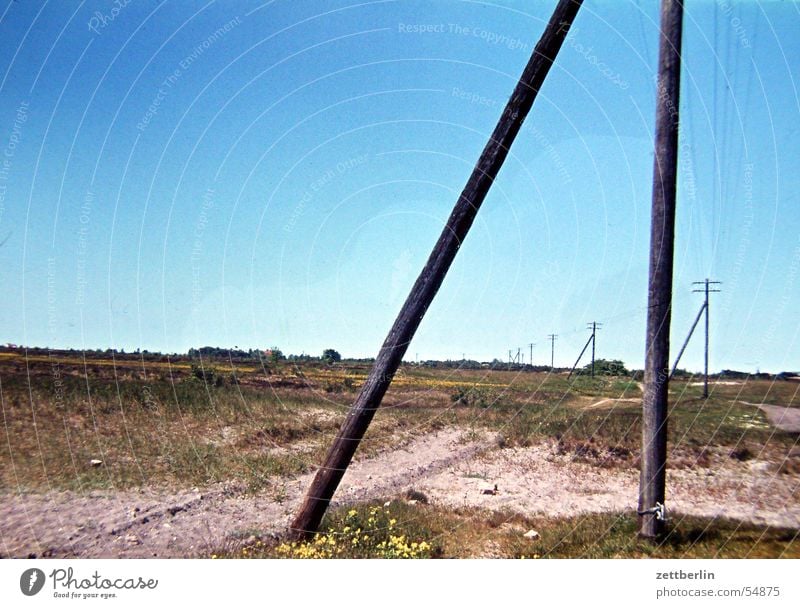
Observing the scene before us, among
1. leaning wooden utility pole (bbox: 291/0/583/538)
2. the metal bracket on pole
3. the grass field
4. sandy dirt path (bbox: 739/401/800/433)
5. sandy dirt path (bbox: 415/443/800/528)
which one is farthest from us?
A: sandy dirt path (bbox: 739/401/800/433)

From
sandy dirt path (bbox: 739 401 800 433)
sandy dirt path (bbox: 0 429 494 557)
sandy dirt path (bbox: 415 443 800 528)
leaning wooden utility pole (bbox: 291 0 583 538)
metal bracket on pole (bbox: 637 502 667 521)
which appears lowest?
sandy dirt path (bbox: 0 429 494 557)

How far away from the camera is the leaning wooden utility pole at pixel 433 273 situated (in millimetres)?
5426

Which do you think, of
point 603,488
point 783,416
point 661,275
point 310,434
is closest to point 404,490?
point 310,434

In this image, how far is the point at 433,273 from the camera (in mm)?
5527

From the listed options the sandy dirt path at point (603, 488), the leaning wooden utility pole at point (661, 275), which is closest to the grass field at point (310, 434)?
the sandy dirt path at point (603, 488)

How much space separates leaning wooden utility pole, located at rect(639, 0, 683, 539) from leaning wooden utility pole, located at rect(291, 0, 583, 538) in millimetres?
1405

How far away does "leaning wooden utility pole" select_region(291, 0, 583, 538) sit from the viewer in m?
5.43

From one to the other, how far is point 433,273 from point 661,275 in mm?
2491

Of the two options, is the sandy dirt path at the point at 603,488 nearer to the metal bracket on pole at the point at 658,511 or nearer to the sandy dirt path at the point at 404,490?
the sandy dirt path at the point at 404,490

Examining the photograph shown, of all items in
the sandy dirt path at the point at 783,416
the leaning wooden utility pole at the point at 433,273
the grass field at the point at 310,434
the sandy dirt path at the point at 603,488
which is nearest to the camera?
the leaning wooden utility pole at the point at 433,273

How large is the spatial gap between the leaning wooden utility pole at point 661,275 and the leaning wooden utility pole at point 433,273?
1.41 m

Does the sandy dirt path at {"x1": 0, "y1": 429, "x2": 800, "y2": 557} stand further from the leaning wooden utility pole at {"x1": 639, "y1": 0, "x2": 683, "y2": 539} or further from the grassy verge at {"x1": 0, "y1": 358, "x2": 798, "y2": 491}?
the leaning wooden utility pole at {"x1": 639, "y1": 0, "x2": 683, "y2": 539}

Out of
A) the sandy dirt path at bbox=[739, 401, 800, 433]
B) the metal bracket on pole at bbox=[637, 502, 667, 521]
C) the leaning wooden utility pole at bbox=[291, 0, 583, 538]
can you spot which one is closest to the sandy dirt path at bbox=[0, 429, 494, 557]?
the leaning wooden utility pole at bbox=[291, 0, 583, 538]
